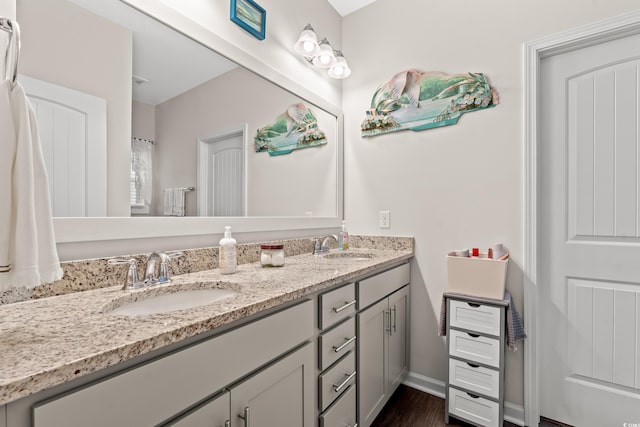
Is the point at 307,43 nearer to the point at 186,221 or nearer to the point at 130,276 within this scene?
the point at 186,221

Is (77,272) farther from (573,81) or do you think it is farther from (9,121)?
(573,81)

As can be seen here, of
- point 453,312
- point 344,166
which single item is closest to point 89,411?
point 453,312

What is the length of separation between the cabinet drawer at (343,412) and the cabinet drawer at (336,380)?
31mm

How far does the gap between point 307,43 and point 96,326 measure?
179 centimetres

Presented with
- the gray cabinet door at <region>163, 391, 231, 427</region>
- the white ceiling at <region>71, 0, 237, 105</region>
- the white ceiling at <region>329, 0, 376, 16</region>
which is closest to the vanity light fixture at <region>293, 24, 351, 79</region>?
Result: the white ceiling at <region>329, 0, 376, 16</region>

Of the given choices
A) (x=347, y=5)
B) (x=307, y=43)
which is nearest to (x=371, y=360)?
(x=307, y=43)

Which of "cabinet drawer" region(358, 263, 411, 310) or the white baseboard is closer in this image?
"cabinet drawer" region(358, 263, 411, 310)

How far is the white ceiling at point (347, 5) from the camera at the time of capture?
224 cm

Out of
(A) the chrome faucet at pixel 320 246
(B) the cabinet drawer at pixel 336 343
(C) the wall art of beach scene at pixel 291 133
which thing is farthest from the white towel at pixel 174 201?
(A) the chrome faucet at pixel 320 246

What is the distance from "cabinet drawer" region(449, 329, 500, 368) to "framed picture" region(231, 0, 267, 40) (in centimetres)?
187

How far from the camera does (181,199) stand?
52.8 inches

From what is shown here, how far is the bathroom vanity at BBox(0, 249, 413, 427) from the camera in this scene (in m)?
0.54

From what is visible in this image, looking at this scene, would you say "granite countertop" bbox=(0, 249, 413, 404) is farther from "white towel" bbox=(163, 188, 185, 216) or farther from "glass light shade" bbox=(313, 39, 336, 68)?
"glass light shade" bbox=(313, 39, 336, 68)

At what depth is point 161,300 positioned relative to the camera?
1072 millimetres
